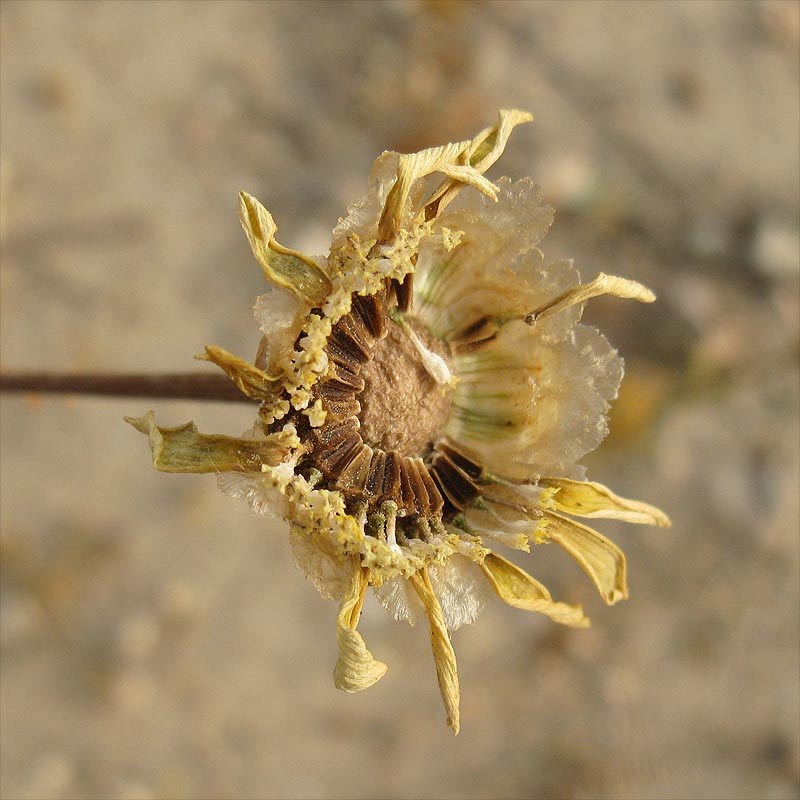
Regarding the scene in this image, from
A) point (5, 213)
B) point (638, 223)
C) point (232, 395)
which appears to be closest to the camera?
point (232, 395)

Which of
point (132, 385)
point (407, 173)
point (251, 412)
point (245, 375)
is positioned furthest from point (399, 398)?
point (251, 412)

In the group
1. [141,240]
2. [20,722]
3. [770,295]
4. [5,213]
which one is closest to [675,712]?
[770,295]

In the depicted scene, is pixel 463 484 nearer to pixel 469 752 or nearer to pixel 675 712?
pixel 469 752

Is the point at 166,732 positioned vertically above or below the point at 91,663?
below

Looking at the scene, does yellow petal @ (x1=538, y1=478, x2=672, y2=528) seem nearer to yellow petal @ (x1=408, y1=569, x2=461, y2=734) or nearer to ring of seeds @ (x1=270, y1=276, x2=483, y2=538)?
ring of seeds @ (x1=270, y1=276, x2=483, y2=538)

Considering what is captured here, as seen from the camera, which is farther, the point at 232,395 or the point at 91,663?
the point at 91,663

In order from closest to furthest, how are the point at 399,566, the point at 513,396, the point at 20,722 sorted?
the point at 399,566
the point at 513,396
the point at 20,722

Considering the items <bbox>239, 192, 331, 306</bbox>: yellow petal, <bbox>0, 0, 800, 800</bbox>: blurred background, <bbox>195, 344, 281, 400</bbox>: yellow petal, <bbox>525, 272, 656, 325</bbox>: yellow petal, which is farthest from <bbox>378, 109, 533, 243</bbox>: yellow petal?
<bbox>0, 0, 800, 800</bbox>: blurred background
